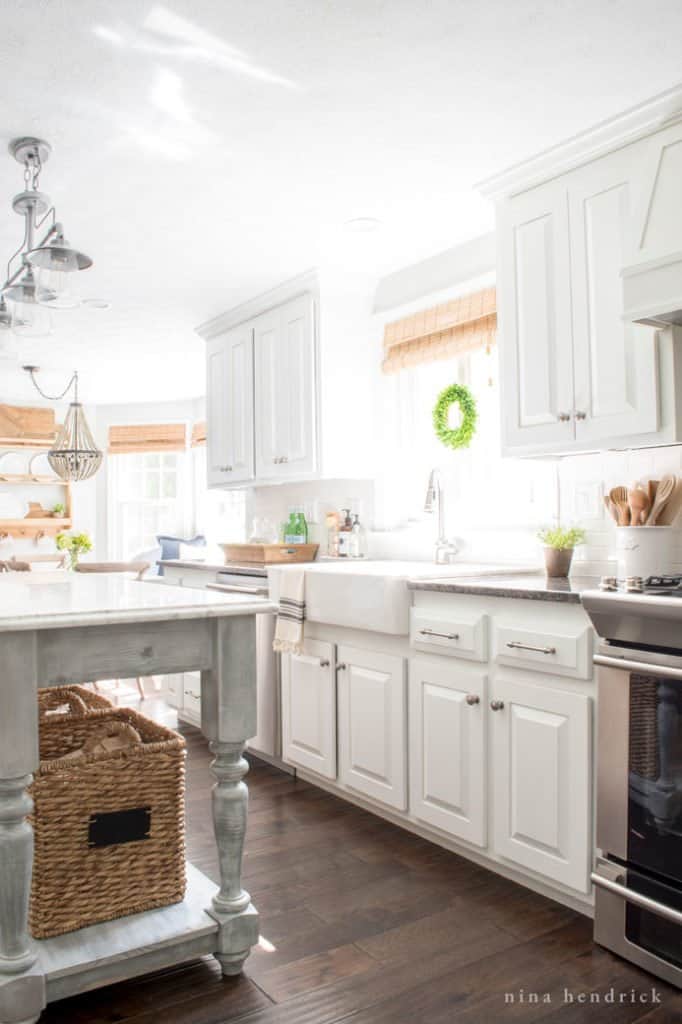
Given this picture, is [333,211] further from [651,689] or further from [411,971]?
[411,971]

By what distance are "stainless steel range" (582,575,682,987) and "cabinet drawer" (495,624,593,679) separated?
0.07m

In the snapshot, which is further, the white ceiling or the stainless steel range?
the white ceiling

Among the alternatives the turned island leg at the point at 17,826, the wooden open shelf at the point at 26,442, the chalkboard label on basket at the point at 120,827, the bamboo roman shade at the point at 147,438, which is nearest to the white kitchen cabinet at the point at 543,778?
the chalkboard label on basket at the point at 120,827

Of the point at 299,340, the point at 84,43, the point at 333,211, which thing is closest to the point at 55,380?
the point at 299,340

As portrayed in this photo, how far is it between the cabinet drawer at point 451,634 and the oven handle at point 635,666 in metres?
0.46

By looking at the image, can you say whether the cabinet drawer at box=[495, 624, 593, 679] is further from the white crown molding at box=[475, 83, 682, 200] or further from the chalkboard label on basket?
the white crown molding at box=[475, 83, 682, 200]

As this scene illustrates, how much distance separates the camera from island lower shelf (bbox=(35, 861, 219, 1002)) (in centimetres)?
174

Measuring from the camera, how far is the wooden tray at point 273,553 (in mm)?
4125

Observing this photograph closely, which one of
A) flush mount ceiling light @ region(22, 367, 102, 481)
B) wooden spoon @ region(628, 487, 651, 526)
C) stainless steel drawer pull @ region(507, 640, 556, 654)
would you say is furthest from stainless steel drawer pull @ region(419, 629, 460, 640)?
flush mount ceiling light @ region(22, 367, 102, 481)

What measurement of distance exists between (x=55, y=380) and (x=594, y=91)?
545 cm

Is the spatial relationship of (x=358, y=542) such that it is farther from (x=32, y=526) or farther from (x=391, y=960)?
(x=32, y=526)

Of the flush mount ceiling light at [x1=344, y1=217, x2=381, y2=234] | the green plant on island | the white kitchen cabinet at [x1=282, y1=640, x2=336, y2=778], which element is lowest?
the white kitchen cabinet at [x1=282, y1=640, x2=336, y2=778]

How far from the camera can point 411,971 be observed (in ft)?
6.37

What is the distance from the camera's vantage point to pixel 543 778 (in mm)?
2232
